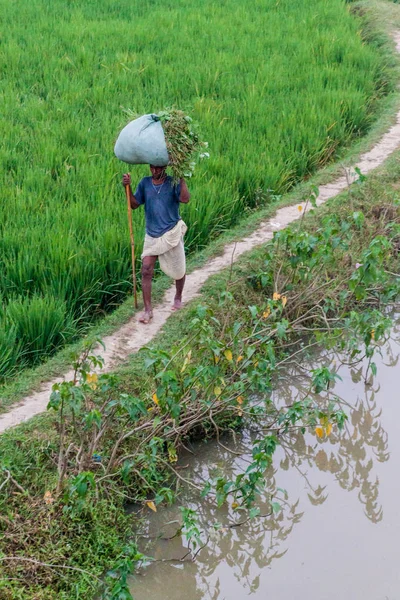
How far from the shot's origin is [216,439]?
12.1 feet

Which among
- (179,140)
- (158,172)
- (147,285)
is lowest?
(147,285)

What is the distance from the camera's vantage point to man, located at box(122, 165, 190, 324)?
3.89 m

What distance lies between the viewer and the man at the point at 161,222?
3893 mm

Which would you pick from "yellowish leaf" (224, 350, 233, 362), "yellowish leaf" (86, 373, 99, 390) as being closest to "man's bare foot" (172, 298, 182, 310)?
"yellowish leaf" (224, 350, 233, 362)

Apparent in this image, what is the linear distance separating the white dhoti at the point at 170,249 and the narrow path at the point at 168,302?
0.93 feet

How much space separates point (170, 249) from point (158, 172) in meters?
0.40

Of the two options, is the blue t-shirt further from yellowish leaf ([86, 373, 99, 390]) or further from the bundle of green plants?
yellowish leaf ([86, 373, 99, 390])

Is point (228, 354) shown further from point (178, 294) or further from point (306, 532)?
point (178, 294)

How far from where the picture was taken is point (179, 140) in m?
3.70

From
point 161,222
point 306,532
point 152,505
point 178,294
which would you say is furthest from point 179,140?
point 306,532

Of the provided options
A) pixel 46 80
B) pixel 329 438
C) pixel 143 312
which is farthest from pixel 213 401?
pixel 46 80

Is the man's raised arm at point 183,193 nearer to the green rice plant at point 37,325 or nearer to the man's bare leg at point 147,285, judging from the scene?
the man's bare leg at point 147,285

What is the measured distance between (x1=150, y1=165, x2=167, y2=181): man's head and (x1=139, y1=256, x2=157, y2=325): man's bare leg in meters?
0.40

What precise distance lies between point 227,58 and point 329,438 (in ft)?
17.2
